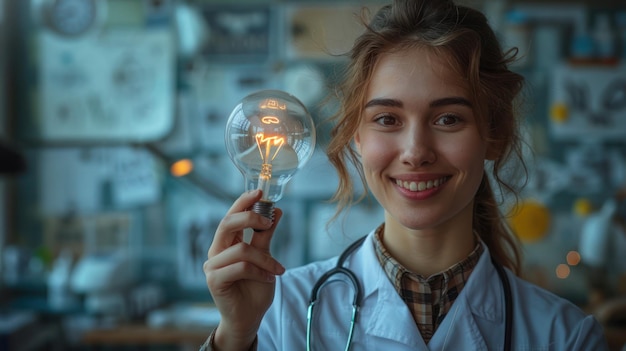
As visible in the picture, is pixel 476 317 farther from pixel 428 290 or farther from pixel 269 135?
pixel 269 135

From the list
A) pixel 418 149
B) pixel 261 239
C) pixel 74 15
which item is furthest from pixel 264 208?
pixel 74 15

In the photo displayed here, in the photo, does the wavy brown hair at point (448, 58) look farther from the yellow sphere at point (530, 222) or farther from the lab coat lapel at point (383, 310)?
the yellow sphere at point (530, 222)

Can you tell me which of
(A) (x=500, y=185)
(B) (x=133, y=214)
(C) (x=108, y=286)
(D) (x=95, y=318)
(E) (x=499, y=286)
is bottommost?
(D) (x=95, y=318)

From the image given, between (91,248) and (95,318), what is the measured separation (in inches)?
12.1

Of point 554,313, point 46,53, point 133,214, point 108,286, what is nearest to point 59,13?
→ point 46,53

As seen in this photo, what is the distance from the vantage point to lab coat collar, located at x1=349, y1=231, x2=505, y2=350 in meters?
0.99

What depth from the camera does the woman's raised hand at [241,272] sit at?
2.76 ft

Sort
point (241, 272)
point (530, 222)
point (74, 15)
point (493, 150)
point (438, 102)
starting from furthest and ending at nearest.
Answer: point (74, 15)
point (530, 222)
point (493, 150)
point (438, 102)
point (241, 272)

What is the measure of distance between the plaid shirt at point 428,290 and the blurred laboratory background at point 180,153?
133cm

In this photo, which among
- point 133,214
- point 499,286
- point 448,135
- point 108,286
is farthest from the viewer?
point 133,214

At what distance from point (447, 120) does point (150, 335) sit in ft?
5.52

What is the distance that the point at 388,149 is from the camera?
0.97m

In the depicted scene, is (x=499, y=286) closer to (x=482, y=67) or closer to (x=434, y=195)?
(x=434, y=195)

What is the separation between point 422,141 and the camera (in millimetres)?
940
